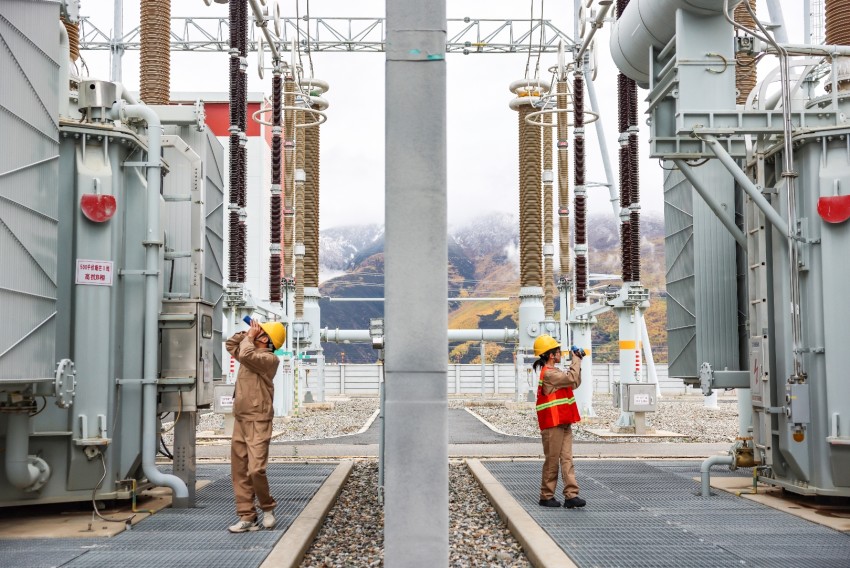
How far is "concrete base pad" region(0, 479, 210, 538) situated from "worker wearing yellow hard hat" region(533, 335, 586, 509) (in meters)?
3.74

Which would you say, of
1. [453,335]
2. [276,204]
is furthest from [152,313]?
[453,335]

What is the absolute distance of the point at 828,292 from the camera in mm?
8781

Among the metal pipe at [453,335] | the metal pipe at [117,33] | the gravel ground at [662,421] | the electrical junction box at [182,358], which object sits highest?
the metal pipe at [117,33]

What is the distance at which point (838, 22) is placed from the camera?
11602 mm

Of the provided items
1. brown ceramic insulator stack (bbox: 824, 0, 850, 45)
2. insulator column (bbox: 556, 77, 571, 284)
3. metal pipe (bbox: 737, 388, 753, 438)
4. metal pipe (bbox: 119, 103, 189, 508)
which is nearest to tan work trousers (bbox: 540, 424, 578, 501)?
metal pipe (bbox: 737, 388, 753, 438)

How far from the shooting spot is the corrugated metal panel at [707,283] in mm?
11094

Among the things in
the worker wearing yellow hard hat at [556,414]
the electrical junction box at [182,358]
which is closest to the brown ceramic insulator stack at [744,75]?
the worker wearing yellow hard hat at [556,414]

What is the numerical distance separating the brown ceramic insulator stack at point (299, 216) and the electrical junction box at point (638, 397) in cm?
Answer: 1258

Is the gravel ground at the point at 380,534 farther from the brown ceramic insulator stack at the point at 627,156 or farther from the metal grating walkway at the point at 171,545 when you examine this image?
the brown ceramic insulator stack at the point at 627,156

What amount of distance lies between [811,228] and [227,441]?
1160 centimetres

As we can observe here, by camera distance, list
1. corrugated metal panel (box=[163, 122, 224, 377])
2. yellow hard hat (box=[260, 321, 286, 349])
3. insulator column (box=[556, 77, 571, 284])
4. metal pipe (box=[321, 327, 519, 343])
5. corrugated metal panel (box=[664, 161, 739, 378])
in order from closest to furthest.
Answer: yellow hard hat (box=[260, 321, 286, 349]) < corrugated metal panel (box=[163, 122, 224, 377]) < corrugated metal panel (box=[664, 161, 739, 378]) < insulator column (box=[556, 77, 571, 284]) < metal pipe (box=[321, 327, 519, 343])

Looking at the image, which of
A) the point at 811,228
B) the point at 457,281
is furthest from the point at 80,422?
the point at 457,281

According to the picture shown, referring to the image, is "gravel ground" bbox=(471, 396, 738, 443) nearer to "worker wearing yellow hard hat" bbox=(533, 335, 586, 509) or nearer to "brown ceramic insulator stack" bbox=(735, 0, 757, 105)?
"brown ceramic insulator stack" bbox=(735, 0, 757, 105)

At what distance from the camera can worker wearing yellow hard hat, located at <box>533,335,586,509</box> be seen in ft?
29.7
